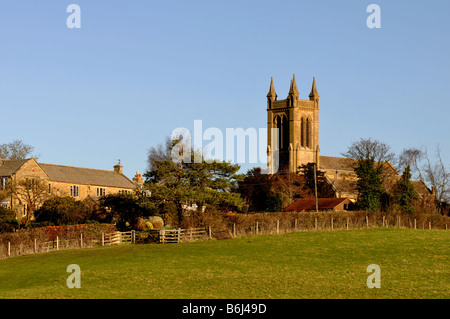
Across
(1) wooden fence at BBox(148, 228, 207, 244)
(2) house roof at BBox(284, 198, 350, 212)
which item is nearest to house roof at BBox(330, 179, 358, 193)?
(2) house roof at BBox(284, 198, 350, 212)

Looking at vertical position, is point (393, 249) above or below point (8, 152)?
below

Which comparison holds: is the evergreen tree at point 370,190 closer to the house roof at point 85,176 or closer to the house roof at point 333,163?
the house roof at point 85,176

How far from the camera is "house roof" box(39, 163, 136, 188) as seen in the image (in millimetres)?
80375

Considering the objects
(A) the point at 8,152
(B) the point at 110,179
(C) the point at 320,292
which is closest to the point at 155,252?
(C) the point at 320,292

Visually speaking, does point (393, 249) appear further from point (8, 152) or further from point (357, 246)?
point (8, 152)

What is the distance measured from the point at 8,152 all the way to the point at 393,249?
68760 mm

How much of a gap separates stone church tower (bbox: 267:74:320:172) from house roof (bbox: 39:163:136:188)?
4857cm

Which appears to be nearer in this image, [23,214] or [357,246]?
[357,246]

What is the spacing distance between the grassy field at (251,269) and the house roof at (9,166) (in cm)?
3609

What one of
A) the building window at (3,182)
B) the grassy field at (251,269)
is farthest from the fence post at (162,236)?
the building window at (3,182)

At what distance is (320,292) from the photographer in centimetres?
2431

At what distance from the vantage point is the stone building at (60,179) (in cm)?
7069

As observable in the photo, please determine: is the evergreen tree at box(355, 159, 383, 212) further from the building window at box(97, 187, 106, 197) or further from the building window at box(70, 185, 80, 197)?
the building window at box(70, 185, 80, 197)
